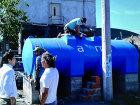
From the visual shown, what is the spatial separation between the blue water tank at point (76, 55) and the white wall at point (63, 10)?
13.3 metres

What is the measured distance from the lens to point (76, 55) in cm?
763

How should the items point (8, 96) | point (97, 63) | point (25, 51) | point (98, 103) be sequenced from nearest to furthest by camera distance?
point (8, 96), point (98, 103), point (25, 51), point (97, 63)

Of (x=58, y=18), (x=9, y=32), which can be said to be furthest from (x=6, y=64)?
(x=58, y=18)

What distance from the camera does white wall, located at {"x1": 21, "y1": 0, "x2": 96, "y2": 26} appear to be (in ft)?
67.6

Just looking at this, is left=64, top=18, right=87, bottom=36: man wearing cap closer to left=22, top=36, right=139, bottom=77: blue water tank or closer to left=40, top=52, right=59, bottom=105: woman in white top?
left=22, top=36, right=139, bottom=77: blue water tank

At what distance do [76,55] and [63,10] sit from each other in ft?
48.3

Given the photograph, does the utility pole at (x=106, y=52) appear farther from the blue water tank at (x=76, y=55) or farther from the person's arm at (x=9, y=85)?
the person's arm at (x=9, y=85)

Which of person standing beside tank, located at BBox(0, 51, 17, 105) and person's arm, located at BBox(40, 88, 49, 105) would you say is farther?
person standing beside tank, located at BBox(0, 51, 17, 105)

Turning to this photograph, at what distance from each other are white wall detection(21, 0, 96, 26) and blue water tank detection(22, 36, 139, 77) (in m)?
13.3

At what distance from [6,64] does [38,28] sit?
13.8 meters

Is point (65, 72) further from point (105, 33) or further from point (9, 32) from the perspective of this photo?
point (9, 32)

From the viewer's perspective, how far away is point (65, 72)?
788cm

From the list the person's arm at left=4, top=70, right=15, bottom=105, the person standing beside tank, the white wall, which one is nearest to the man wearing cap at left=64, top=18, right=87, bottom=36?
the person standing beside tank

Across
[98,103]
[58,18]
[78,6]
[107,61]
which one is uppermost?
[78,6]
